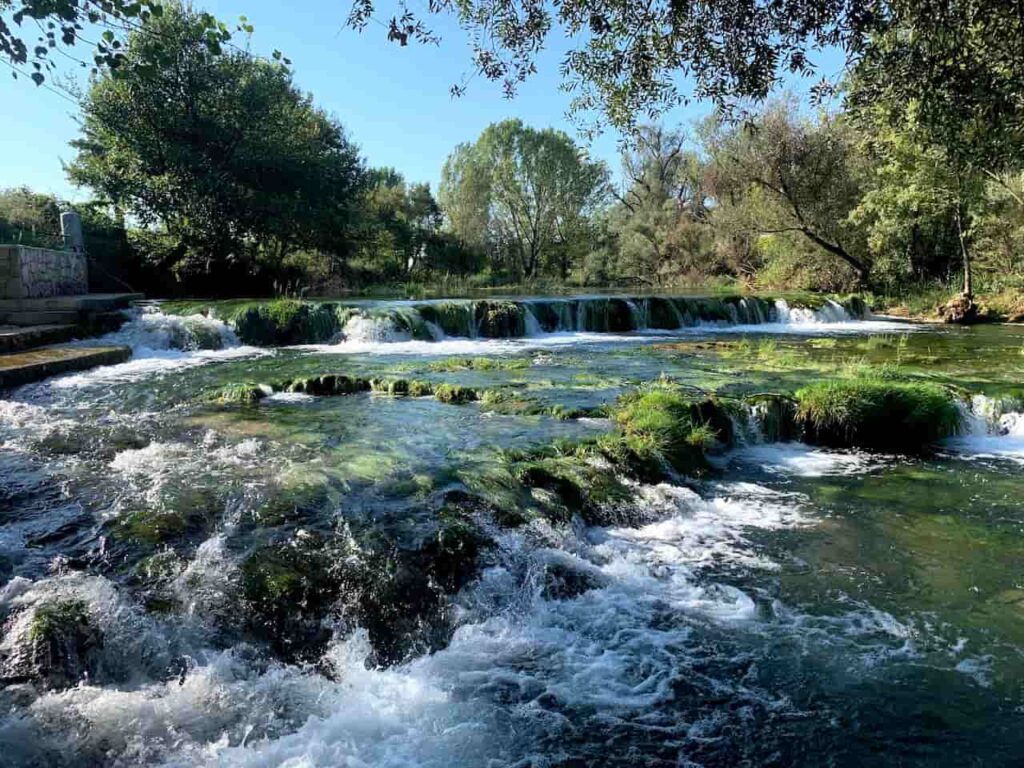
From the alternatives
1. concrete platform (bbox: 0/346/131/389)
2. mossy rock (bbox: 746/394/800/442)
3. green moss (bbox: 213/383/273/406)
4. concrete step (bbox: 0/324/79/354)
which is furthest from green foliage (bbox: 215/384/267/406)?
mossy rock (bbox: 746/394/800/442)

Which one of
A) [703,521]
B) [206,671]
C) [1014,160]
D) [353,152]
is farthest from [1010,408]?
[353,152]


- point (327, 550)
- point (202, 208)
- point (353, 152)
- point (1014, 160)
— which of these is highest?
point (353, 152)

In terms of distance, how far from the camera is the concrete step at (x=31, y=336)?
39.8ft

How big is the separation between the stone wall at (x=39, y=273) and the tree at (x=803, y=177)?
76.0 ft

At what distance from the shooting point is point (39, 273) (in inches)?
Result: 650

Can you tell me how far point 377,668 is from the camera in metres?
3.86

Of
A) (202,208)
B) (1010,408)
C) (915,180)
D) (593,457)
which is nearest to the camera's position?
(593,457)

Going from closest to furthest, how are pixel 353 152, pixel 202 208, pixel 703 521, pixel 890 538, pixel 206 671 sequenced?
pixel 206 671
pixel 890 538
pixel 703 521
pixel 202 208
pixel 353 152

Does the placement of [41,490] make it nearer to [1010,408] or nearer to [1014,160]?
[1014,160]

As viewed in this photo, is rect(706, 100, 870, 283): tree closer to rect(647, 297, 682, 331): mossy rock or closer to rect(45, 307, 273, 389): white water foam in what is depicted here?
rect(647, 297, 682, 331): mossy rock

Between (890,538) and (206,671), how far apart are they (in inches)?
205

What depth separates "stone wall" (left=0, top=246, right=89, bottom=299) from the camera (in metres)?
15.4

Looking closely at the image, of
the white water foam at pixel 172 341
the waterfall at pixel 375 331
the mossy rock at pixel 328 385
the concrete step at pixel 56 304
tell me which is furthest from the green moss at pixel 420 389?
the concrete step at pixel 56 304

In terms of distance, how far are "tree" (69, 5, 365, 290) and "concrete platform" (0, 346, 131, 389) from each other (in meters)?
11.9
